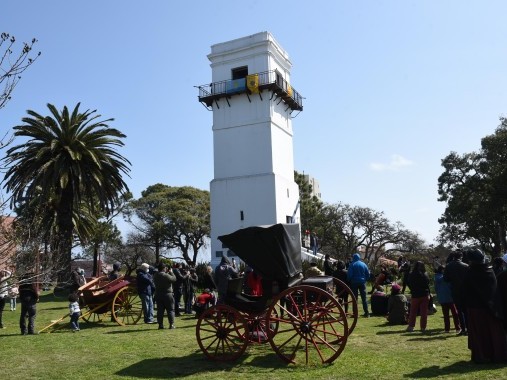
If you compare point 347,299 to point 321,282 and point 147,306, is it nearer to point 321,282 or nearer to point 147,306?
point 321,282

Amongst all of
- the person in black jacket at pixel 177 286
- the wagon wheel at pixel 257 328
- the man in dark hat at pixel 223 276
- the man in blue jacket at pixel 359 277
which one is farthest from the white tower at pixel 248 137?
the wagon wheel at pixel 257 328

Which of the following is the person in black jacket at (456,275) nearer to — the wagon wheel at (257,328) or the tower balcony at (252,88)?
the wagon wheel at (257,328)

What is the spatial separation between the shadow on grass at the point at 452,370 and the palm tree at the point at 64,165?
2122cm

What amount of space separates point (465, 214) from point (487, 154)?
5583mm

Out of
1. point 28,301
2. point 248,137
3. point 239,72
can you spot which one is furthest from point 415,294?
point 239,72

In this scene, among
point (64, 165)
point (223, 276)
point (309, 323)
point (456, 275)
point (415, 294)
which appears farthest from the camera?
point (64, 165)

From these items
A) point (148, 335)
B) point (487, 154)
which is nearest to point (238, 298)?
point (148, 335)

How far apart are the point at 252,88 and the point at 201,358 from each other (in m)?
29.6

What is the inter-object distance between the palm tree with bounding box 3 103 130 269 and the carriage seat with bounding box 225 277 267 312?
60.2 feet

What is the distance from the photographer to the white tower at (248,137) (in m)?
36.6

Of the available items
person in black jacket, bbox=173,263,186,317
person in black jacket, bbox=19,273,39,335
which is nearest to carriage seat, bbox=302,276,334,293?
person in black jacket, bbox=19,273,39,335

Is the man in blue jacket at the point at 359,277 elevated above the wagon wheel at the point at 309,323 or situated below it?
above

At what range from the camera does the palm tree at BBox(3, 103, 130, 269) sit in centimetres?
2542

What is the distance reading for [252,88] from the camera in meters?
36.5
